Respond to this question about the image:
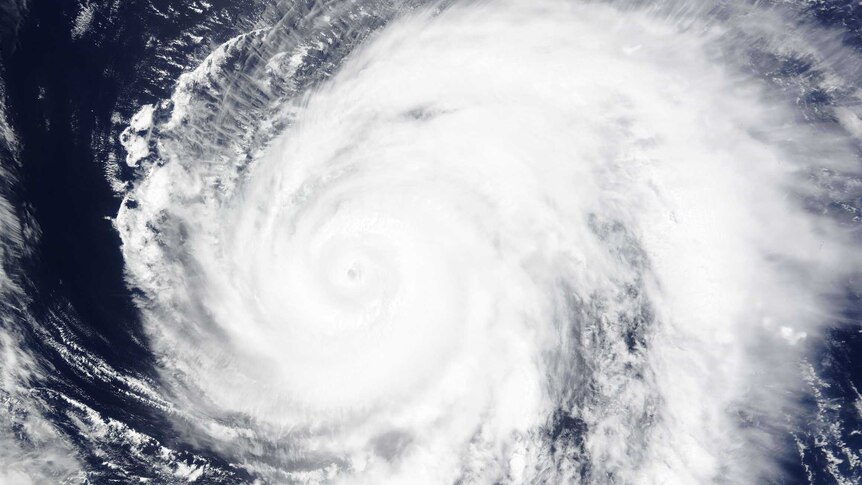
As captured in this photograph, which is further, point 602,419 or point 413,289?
point 413,289

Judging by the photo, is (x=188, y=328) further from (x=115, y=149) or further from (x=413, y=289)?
(x=413, y=289)

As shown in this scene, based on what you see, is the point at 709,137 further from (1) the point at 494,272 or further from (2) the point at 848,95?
(1) the point at 494,272

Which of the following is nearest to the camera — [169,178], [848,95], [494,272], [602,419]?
[848,95]

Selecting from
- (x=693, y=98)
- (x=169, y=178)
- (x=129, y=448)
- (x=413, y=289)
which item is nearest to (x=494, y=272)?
(x=413, y=289)

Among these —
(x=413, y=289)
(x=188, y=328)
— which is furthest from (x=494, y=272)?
(x=188, y=328)

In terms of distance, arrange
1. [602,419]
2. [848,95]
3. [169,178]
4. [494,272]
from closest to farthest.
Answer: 1. [848,95]
2. [602,419]
3. [169,178]
4. [494,272]

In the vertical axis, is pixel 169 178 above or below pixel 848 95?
above

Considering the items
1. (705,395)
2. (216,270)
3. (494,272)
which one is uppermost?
(216,270)
